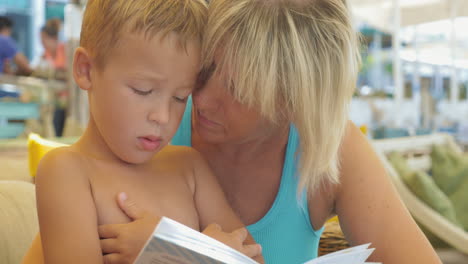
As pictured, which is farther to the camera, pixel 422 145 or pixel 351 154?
pixel 422 145

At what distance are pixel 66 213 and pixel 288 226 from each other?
609 mm

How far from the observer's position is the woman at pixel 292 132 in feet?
3.68

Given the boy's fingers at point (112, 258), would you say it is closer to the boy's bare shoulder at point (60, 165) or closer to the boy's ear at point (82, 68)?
the boy's bare shoulder at point (60, 165)

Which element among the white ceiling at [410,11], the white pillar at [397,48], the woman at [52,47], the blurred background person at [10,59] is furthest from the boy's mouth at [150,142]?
the white ceiling at [410,11]

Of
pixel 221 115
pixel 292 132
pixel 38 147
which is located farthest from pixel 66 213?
pixel 38 147

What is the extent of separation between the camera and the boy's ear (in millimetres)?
1020

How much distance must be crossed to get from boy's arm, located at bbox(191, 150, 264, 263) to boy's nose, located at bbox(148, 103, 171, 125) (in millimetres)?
203

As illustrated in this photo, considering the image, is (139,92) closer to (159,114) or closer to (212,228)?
(159,114)

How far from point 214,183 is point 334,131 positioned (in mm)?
285

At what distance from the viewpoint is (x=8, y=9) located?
12.4m

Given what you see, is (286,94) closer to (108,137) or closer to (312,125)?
(312,125)

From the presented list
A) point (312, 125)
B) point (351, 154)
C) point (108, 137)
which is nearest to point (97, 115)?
point (108, 137)

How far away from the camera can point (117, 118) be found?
969 mm

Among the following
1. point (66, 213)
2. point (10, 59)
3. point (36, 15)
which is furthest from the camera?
point (36, 15)
